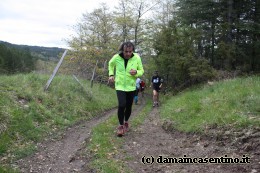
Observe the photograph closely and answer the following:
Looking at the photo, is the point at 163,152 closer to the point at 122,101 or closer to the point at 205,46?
the point at 122,101

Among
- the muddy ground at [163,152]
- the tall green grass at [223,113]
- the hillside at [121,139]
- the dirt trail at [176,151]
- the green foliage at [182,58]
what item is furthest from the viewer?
the green foliage at [182,58]

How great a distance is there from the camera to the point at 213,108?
773 centimetres

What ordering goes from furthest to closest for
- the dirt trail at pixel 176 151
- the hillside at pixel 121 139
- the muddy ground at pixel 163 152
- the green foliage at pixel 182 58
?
the green foliage at pixel 182 58, the hillside at pixel 121 139, the muddy ground at pixel 163 152, the dirt trail at pixel 176 151

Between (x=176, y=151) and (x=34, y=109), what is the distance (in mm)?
4796

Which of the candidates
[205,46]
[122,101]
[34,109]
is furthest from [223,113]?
[205,46]

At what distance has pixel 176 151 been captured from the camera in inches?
222

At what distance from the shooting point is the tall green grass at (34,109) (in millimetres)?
6082

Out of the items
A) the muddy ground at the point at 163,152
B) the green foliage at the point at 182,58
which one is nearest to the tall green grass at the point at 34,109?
the muddy ground at the point at 163,152

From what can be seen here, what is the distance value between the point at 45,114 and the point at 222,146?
5.59m

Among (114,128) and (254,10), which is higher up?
(254,10)

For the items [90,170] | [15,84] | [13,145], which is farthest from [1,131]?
[15,84]

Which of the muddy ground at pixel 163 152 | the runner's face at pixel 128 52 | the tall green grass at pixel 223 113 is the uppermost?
the runner's face at pixel 128 52

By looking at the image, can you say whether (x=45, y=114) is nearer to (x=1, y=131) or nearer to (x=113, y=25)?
(x=1, y=131)

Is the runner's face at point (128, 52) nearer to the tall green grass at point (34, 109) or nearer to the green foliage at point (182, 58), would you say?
the tall green grass at point (34, 109)
